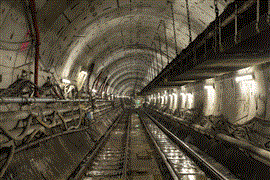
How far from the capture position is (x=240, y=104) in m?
8.09

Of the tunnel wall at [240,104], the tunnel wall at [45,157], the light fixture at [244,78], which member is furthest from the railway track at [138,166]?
the light fixture at [244,78]

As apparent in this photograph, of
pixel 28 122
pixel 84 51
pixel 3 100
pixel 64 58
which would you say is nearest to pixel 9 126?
pixel 28 122

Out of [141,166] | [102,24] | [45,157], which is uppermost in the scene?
[102,24]

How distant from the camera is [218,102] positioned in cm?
1037

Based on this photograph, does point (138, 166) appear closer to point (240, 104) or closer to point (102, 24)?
point (240, 104)

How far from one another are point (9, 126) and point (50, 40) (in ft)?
15.9

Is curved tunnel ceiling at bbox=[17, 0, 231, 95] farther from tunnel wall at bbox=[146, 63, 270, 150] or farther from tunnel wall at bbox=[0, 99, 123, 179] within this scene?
tunnel wall at bbox=[0, 99, 123, 179]

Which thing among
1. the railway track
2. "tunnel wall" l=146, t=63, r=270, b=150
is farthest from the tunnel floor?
"tunnel wall" l=146, t=63, r=270, b=150

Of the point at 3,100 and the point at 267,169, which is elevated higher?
the point at 3,100

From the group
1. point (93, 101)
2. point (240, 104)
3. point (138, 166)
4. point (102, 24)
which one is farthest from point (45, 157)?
point (102, 24)

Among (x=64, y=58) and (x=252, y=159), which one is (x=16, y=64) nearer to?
(x=64, y=58)

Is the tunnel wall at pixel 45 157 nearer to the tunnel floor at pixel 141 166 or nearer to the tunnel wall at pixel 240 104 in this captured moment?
the tunnel floor at pixel 141 166

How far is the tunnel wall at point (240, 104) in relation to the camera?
21.5 feet

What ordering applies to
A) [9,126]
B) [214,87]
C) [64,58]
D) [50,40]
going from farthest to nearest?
[214,87]
[64,58]
[50,40]
[9,126]
